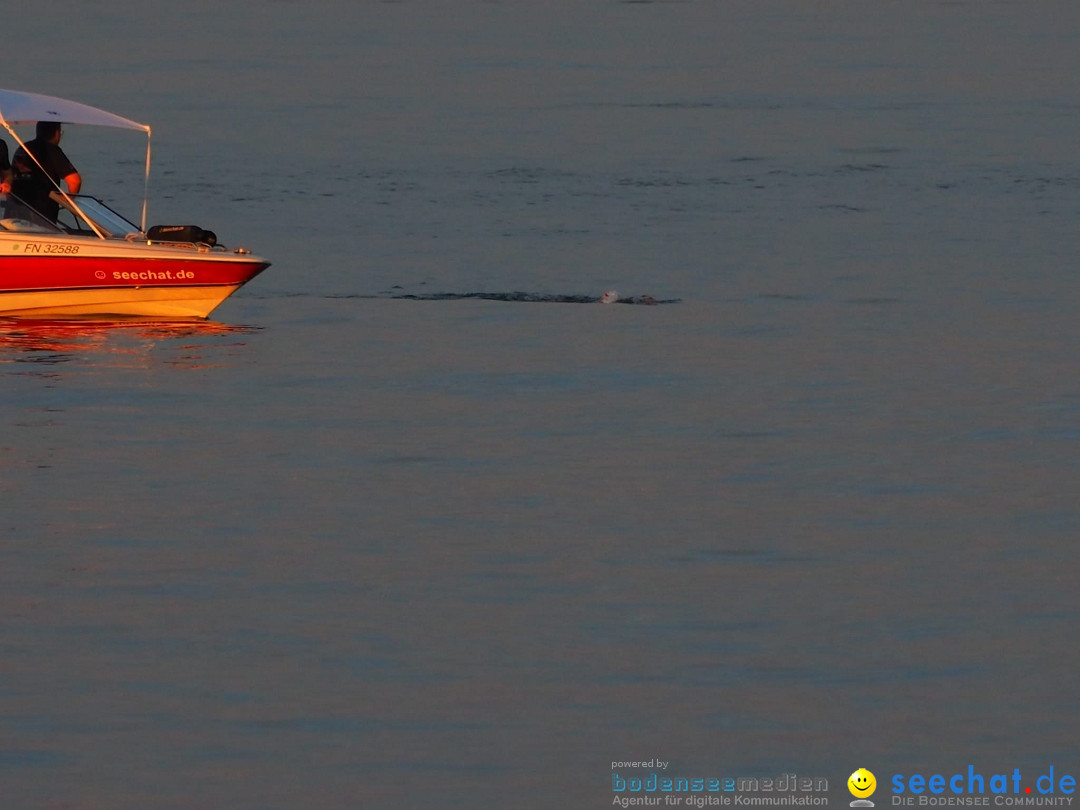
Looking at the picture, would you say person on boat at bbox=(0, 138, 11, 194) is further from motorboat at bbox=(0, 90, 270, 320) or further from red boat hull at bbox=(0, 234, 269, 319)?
red boat hull at bbox=(0, 234, 269, 319)

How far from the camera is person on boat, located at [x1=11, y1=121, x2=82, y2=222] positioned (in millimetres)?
20625

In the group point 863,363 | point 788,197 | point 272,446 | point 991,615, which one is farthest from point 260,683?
point 788,197

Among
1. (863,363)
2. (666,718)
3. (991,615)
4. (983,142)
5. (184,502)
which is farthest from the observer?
(983,142)

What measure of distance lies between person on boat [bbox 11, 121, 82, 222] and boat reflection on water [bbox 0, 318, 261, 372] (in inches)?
41.6

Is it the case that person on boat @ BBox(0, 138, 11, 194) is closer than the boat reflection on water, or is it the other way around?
the boat reflection on water

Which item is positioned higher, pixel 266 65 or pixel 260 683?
pixel 266 65

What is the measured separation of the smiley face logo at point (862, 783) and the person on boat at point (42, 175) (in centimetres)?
1317

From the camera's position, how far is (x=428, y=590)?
1168 cm

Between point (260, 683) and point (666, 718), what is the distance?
5.99 ft

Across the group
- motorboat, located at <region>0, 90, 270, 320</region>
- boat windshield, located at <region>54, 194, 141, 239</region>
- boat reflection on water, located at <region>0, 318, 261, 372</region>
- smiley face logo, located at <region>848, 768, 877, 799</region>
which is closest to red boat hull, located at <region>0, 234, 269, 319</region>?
motorboat, located at <region>0, 90, 270, 320</region>

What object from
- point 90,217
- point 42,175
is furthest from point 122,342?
point 42,175

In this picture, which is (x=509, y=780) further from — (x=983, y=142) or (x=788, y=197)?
(x=983, y=142)

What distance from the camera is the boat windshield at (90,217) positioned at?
20906mm

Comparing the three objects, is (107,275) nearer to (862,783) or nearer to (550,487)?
(550,487)
